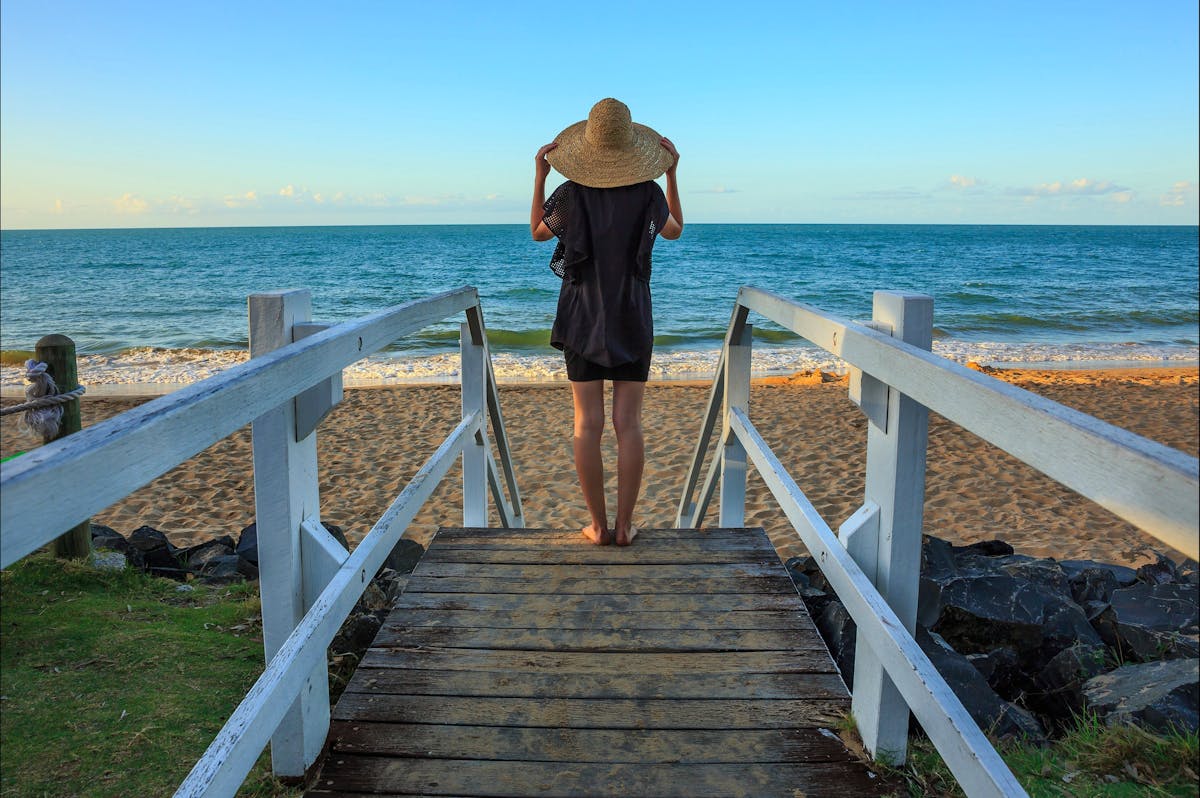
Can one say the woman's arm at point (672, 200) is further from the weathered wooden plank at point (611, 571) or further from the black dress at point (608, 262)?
the weathered wooden plank at point (611, 571)

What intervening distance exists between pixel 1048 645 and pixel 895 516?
1883mm

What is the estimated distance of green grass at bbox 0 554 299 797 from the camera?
8.14 ft

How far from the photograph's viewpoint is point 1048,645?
338cm

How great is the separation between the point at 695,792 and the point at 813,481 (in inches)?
242

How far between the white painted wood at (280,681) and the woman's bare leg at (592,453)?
3.65 ft

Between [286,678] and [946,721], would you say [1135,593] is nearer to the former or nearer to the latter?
[946,721]

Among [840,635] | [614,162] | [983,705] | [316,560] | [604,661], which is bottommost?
[983,705]

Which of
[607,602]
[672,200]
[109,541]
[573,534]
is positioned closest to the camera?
[607,602]

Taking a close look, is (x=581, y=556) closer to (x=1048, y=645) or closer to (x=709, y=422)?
(x=709, y=422)

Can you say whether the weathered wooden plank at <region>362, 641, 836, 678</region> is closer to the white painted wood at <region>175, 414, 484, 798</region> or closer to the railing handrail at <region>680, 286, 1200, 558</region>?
the white painted wood at <region>175, 414, 484, 798</region>

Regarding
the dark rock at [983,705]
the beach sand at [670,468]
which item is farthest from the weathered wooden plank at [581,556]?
the beach sand at [670,468]

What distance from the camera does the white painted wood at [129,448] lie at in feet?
2.63

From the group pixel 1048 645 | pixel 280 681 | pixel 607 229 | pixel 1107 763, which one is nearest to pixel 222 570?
pixel 607 229

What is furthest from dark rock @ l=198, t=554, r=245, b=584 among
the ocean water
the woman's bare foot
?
the ocean water
